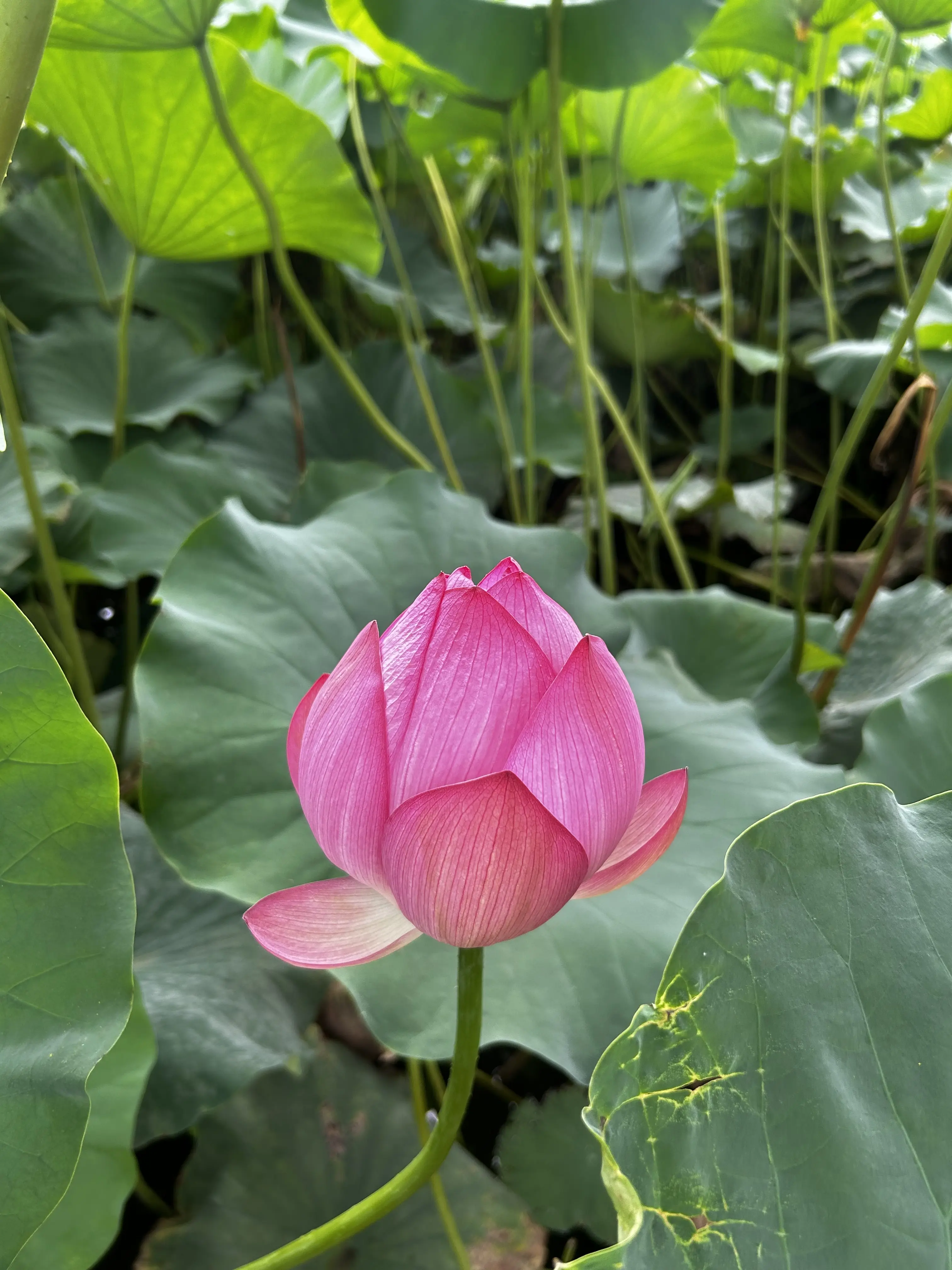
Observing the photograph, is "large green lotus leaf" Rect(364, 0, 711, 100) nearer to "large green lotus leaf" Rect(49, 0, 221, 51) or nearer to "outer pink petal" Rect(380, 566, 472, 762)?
"large green lotus leaf" Rect(49, 0, 221, 51)

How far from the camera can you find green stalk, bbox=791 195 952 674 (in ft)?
2.30

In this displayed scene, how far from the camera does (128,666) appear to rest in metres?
1.04

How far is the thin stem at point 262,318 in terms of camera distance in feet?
4.36

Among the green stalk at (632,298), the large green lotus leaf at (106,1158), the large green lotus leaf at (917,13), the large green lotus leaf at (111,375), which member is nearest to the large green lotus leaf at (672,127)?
the green stalk at (632,298)

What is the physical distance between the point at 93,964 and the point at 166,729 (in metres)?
0.22

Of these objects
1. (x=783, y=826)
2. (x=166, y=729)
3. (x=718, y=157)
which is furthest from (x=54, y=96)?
(x=718, y=157)

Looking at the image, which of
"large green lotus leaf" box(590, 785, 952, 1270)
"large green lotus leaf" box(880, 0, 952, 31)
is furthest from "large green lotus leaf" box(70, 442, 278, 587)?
"large green lotus leaf" box(880, 0, 952, 31)

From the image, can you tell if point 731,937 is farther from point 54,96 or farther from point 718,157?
point 718,157

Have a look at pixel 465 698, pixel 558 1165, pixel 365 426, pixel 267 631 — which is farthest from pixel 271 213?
pixel 558 1165

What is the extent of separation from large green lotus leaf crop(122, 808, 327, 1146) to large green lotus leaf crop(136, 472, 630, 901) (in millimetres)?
65

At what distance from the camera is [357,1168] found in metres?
0.67

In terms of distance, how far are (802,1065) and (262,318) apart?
1366 mm

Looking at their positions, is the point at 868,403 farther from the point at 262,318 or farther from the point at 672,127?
the point at 262,318

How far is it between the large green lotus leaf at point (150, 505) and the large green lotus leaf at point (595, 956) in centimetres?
51
